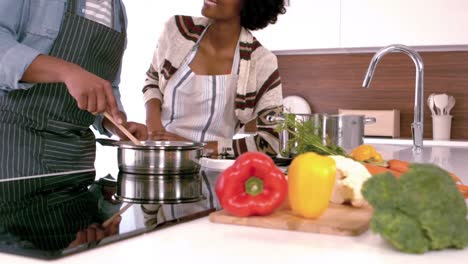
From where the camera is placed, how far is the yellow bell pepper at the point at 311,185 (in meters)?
1.19

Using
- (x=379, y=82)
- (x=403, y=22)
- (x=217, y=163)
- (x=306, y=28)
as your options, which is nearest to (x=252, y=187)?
(x=217, y=163)

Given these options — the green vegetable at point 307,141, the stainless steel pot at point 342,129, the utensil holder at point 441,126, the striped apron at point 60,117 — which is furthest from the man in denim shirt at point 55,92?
the utensil holder at point 441,126

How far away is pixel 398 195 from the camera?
1.01m

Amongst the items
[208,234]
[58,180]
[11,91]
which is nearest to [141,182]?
[58,180]

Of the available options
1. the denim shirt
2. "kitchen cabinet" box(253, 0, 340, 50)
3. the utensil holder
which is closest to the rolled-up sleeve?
the denim shirt

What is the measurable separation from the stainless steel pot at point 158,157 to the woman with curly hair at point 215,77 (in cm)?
86

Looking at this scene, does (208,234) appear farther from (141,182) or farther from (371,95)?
(371,95)

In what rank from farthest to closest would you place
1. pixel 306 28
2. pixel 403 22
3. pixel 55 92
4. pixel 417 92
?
pixel 306 28
pixel 403 22
pixel 417 92
pixel 55 92

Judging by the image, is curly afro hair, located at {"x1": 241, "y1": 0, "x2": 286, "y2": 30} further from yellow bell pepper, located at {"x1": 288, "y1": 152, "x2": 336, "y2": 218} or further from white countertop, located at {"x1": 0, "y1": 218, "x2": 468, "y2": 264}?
white countertop, located at {"x1": 0, "y1": 218, "x2": 468, "y2": 264}

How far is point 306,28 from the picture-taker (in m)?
3.95

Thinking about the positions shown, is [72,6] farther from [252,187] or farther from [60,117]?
[252,187]

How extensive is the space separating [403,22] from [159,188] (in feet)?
8.38

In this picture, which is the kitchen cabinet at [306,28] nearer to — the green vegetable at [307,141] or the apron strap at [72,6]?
the apron strap at [72,6]

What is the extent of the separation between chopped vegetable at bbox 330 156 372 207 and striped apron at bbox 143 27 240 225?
1.25 meters
